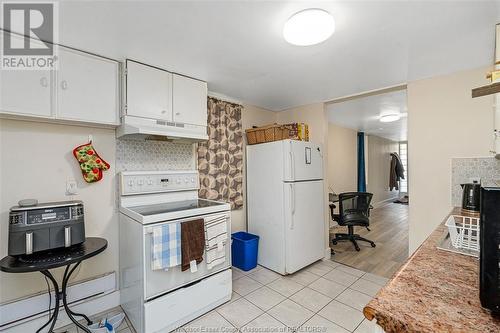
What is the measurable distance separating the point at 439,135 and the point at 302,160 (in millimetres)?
1371

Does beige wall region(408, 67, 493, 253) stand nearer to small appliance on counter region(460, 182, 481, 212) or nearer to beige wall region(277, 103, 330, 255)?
small appliance on counter region(460, 182, 481, 212)

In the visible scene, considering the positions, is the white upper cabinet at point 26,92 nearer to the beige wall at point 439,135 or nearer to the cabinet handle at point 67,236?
the cabinet handle at point 67,236

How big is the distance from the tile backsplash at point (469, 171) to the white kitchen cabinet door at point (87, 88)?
3.14 metres

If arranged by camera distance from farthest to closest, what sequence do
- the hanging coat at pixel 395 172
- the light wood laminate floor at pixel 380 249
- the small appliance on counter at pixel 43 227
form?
the hanging coat at pixel 395 172
the light wood laminate floor at pixel 380 249
the small appliance on counter at pixel 43 227

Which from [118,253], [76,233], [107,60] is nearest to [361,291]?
[118,253]

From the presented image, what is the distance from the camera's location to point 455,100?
2.16 metres

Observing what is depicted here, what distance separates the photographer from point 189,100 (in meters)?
2.27

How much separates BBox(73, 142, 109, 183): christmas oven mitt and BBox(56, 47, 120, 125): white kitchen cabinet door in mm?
297

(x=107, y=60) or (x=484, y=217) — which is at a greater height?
(x=107, y=60)

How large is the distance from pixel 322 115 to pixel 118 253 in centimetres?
290

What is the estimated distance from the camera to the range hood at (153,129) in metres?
1.82

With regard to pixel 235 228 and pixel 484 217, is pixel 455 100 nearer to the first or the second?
pixel 484 217

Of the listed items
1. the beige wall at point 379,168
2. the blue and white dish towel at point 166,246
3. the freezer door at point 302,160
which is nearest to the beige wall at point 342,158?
the beige wall at point 379,168

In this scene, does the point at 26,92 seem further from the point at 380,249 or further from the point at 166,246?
the point at 380,249
